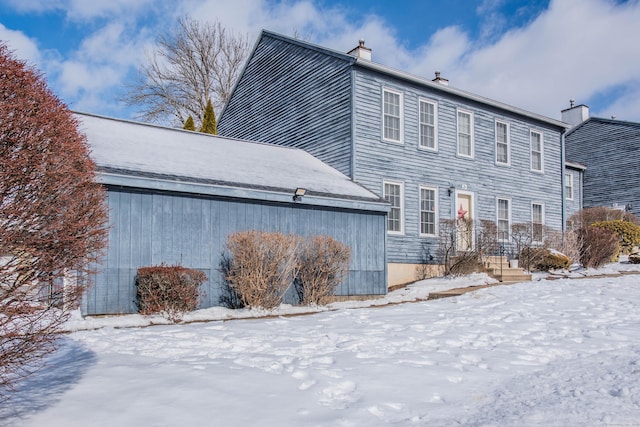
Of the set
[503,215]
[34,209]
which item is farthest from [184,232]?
[503,215]

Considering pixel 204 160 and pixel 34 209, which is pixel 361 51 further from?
pixel 34 209

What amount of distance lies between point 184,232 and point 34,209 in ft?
24.5

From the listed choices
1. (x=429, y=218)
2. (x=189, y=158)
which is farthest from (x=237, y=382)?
(x=429, y=218)

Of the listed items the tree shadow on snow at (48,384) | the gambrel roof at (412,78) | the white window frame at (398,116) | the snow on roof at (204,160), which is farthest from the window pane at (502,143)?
the tree shadow on snow at (48,384)

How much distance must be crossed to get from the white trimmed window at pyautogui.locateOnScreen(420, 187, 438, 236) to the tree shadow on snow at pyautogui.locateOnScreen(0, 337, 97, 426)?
12600 millimetres

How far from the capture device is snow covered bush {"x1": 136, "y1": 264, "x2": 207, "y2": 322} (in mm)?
10258

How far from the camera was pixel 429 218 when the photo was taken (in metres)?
18.2

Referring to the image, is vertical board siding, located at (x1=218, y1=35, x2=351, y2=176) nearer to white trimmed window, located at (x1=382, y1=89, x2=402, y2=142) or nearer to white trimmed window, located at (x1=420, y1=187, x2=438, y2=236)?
white trimmed window, located at (x1=382, y1=89, x2=402, y2=142)

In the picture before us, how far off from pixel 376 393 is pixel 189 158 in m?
9.12

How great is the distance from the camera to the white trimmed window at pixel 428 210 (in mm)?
17953

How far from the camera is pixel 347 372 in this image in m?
6.14

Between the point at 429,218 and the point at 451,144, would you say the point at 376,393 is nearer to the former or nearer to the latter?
the point at 429,218

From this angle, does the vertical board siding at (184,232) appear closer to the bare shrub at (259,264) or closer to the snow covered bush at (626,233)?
the bare shrub at (259,264)

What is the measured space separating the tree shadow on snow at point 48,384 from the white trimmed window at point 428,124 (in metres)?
13.7
